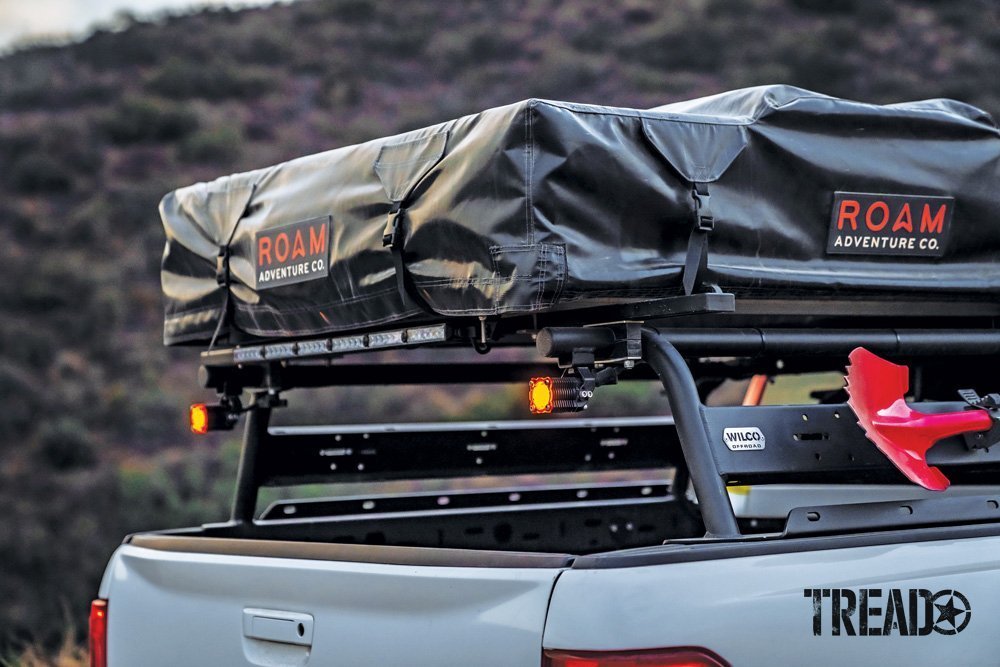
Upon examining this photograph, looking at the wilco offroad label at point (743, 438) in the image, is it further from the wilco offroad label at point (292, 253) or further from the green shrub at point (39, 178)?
the green shrub at point (39, 178)

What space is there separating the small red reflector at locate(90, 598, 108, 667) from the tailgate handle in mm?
641

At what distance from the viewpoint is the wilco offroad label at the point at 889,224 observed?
3.53 m

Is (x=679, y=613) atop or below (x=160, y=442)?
atop

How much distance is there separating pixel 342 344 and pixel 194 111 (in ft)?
88.1

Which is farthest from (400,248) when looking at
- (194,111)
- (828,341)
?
(194,111)

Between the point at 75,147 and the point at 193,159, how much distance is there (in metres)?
2.33

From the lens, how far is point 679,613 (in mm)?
2674

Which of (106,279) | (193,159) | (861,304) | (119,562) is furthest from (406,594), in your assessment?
(193,159)

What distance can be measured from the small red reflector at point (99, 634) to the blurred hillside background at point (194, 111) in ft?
44.9

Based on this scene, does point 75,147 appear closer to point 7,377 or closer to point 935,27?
point 7,377

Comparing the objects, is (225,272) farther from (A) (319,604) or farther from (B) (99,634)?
(A) (319,604)

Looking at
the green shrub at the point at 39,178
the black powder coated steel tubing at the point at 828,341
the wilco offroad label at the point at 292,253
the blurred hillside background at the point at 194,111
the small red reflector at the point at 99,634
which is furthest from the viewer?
the green shrub at the point at 39,178

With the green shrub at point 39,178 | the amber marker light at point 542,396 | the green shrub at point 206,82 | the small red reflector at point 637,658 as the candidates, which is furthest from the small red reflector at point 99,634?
the green shrub at point 206,82

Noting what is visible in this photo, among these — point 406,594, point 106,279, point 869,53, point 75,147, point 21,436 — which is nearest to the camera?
point 406,594
